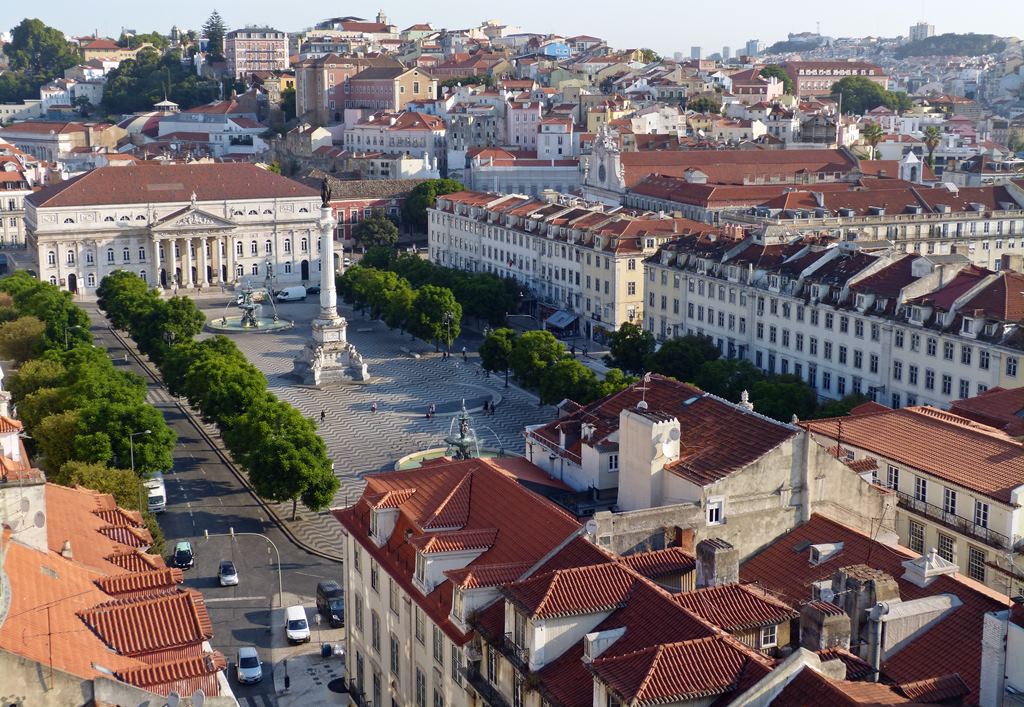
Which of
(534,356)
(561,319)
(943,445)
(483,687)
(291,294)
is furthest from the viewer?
(291,294)

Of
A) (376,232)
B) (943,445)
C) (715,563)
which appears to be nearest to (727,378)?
(943,445)

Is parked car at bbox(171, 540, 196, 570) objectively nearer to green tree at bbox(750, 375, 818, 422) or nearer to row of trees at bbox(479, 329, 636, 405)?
row of trees at bbox(479, 329, 636, 405)

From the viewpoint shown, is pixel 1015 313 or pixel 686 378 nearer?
pixel 1015 313

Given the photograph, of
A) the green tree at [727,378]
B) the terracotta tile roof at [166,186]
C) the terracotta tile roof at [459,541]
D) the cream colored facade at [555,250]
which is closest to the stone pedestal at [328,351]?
the cream colored facade at [555,250]

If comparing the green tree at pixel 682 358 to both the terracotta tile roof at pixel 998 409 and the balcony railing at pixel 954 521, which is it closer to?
the terracotta tile roof at pixel 998 409

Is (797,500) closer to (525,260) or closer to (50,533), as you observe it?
(50,533)

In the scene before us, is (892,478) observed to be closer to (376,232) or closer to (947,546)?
(947,546)

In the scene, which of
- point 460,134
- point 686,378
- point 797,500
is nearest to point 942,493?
point 797,500
